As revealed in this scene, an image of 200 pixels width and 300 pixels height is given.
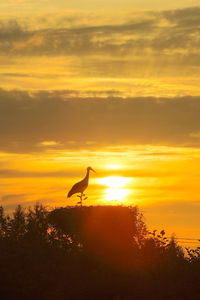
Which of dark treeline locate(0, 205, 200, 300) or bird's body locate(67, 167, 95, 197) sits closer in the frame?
dark treeline locate(0, 205, 200, 300)

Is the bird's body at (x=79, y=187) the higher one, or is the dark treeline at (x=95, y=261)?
the bird's body at (x=79, y=187)

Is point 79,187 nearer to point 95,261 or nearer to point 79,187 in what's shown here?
point 79,187

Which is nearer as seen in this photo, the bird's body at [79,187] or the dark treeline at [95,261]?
the dark treeline at [95,261]

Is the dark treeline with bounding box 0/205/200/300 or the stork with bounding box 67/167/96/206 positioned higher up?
the stork with bounding box 67/167/96/206

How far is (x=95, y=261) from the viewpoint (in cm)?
4281

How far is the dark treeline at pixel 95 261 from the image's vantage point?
40312 millimetres

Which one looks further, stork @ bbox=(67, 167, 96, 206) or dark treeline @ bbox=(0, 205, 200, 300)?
stork @ bbox=(67, 167, 96, 206)

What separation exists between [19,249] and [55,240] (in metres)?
2.10

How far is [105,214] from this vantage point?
1674 inches

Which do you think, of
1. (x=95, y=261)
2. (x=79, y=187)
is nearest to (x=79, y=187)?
(x=79, y=187)

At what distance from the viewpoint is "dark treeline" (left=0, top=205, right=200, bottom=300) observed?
40.3 meters

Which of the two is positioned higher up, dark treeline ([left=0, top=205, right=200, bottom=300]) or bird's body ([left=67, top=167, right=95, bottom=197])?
bird's body ([left=67, top=167, right=95, bottom=197])

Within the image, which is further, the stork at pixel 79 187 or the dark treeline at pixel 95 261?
the stork at pixel 79 187

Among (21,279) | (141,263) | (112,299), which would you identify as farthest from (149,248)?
(21,279)
